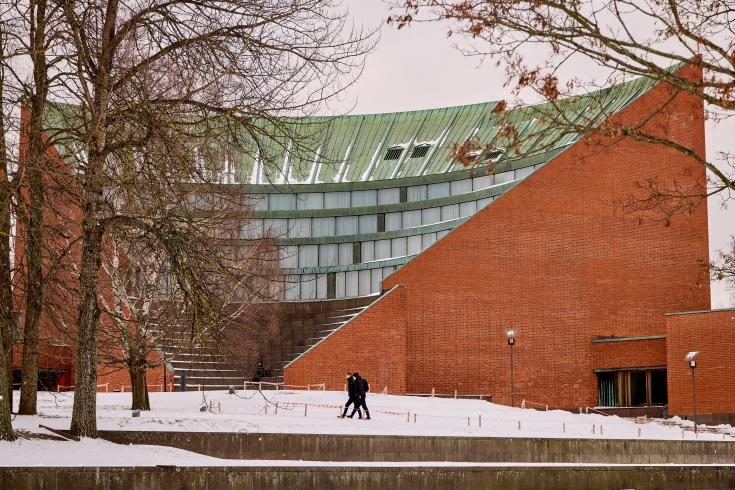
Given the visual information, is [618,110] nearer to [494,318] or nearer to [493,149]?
[494,318]

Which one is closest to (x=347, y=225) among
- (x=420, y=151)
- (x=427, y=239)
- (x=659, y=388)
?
(x=427, y=239)

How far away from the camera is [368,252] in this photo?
2157 inches

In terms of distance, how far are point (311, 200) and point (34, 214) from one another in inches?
1697

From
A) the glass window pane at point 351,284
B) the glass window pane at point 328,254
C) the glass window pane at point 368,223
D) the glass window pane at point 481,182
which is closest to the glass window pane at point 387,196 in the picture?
the glass window pane at point 368,223

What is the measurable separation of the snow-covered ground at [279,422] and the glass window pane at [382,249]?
19.2 m

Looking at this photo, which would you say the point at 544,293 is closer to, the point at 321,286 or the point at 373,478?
the point at 321,286

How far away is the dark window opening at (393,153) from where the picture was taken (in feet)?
188

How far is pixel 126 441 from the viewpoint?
59.4ft

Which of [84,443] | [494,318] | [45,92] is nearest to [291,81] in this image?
[45,92]

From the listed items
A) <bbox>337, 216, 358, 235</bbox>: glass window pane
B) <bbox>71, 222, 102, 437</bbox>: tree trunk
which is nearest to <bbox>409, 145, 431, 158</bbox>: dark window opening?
<bbox>337, 216, 358, 235</bbox>: glass window pane

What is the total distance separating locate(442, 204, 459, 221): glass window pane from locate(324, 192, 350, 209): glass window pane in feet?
17.0

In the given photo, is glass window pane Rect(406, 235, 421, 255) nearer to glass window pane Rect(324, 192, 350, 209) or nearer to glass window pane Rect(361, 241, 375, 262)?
glass window pane Rect(361, 241, 375, 262)

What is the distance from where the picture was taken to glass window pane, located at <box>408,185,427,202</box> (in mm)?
55156

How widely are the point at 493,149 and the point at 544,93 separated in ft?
2.35
